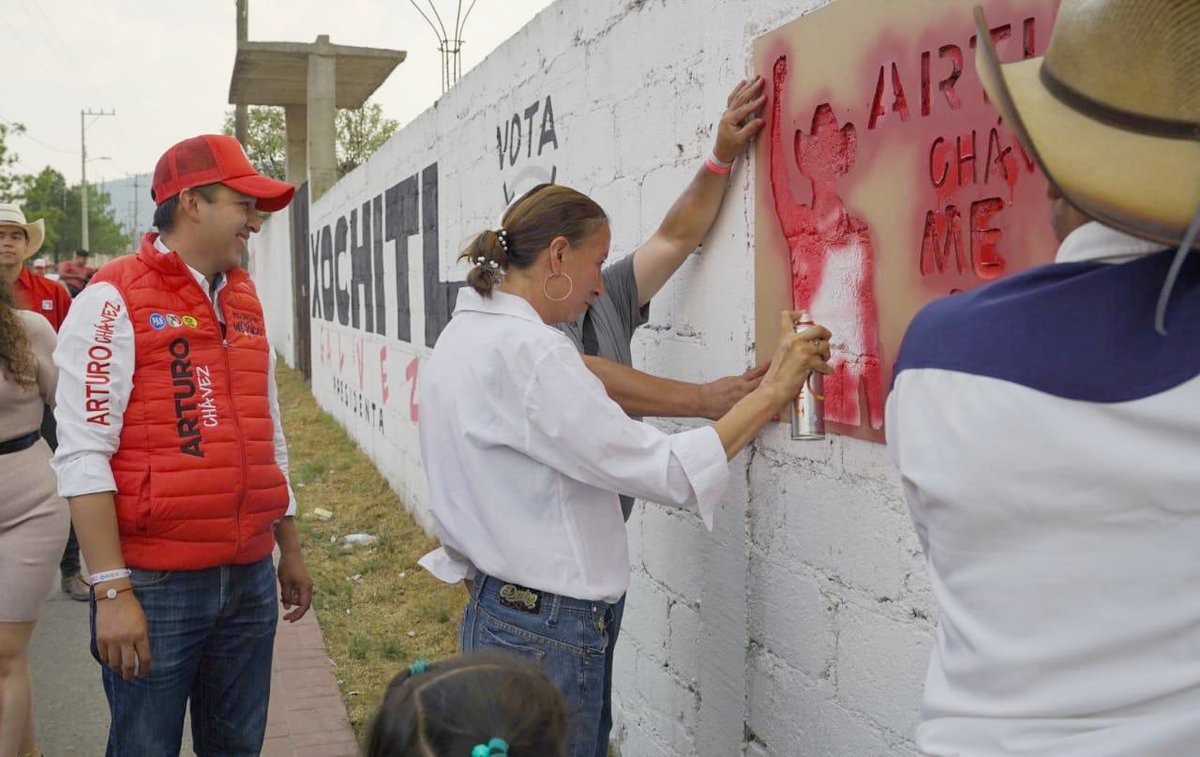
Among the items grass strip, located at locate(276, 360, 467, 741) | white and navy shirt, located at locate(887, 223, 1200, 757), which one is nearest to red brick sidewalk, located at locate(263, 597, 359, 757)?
grass strip, located at locate(276, 360, 467, 741)

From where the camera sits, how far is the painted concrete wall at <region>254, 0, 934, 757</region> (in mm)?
2602

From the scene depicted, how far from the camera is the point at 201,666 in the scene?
3.22 metres

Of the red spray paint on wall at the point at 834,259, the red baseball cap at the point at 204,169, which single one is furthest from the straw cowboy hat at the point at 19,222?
the red spray paint on wall at the point at 834,259

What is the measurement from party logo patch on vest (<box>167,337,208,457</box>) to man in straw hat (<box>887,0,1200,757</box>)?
2.21 metres

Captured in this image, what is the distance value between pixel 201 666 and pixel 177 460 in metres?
0.66

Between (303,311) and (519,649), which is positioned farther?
(303,311)

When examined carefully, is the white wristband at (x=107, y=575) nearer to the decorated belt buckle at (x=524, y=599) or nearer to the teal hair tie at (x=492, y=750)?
the decorated belt buckle at (x=524, y=599)

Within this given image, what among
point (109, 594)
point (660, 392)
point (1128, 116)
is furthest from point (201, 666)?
point (1128, 116)

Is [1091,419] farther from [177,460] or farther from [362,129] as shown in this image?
[362,129]

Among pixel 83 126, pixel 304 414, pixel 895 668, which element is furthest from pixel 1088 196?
pixel 83 126

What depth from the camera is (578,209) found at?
9.11 feet

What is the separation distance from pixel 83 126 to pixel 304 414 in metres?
79.3

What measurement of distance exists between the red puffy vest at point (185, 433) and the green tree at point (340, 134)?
34498mm

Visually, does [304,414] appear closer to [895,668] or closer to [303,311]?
[303,311]
